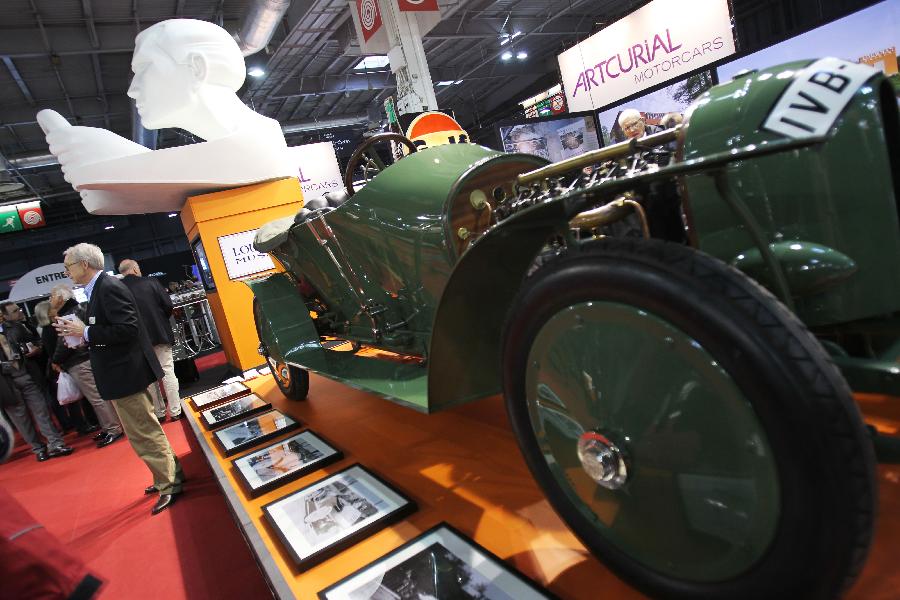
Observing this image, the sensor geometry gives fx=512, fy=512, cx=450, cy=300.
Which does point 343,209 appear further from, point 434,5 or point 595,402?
point 434,5

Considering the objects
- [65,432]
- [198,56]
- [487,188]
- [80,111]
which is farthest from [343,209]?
[80,111]

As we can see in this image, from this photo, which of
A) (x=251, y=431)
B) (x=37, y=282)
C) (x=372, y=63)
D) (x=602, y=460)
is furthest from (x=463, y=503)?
(x=37, y=282)

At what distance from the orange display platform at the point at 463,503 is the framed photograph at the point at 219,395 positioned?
118 cm

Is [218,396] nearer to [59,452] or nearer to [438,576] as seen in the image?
[59,452]

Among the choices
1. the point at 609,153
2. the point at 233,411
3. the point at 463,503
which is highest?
the point at 609,153

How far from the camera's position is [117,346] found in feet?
10.3

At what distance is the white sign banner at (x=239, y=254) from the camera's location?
20.9ft

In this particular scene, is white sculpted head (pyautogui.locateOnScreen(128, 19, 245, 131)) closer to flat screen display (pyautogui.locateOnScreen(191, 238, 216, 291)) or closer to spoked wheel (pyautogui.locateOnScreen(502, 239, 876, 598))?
flat screen display (pyautogui.locateOnScreen(191, 238, 216, 291))

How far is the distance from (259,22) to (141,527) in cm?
761

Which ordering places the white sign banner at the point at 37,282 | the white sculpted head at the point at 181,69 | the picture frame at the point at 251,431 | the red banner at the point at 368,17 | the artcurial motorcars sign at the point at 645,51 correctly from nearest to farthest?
the picture frame at the point at 251,431, the white sculpted head at the point at 181,69, the artcurial motorcars sign at the point at 645,51, the red banner at the point at 368,17, the white sign banner at the point at 37,282

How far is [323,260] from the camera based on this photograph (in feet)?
10.3

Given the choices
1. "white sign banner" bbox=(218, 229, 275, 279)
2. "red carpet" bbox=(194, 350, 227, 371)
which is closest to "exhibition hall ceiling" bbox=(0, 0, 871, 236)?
"white sign banner" bbox=(218, 229, 275, 279)

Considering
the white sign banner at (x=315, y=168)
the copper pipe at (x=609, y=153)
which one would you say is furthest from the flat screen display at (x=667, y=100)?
Result: the white sign banner at (x=315, y=168)

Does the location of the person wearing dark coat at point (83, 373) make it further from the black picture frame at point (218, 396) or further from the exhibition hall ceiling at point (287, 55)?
the exhibition hall ceiling at point (287, 55)
